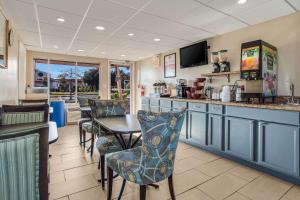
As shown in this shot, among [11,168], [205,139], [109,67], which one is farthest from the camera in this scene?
[109,67]

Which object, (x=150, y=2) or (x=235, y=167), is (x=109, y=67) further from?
(x=235, y=167)

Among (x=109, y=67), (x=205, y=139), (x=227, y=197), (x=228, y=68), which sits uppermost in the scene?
(x=109, y=67)

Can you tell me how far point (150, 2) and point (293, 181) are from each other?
120 inches

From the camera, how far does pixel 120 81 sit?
732cm

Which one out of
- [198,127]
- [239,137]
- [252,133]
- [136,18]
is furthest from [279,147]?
[136,18]

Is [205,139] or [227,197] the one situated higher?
[205,139]

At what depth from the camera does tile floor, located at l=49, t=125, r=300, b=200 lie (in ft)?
Answer: 6.55

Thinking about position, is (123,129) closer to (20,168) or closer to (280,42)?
(20,168)

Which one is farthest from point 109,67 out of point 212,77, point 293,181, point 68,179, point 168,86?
point 293,181

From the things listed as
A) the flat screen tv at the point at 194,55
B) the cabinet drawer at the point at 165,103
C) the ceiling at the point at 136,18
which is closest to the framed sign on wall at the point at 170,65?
the flat screen tv at the point at 194,55

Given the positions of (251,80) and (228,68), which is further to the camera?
(228,68)

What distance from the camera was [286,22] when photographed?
9.46ft

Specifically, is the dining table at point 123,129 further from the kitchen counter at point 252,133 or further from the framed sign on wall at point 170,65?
the framed sign on wall at point 170,65

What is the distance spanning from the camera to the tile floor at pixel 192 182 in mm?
1998
